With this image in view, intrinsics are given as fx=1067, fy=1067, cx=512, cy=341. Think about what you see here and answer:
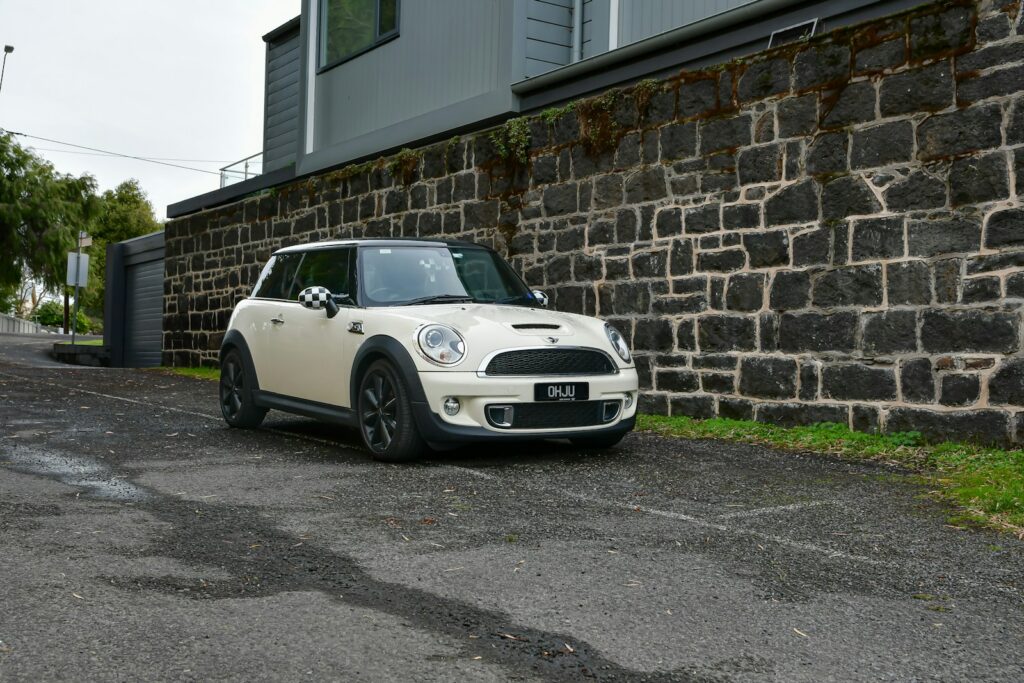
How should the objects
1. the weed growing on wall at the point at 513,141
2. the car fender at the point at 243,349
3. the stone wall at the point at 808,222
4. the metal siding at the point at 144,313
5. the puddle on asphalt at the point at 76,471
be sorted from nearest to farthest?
the puddle on asphalt at the point at 76,471 → the stone wall at the point at 808,222 → the car fender at the point at 243,349 → the weed growing on wall at the point at 513,141 → the metal siding at the point at 144,313

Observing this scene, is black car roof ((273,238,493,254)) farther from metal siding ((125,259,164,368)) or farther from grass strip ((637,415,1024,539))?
metal siding ((125,259,164,368))

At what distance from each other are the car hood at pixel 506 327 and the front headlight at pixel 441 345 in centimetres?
5

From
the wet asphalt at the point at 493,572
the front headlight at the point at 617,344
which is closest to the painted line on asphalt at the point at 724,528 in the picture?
the wet asphalt at the point at 493,572

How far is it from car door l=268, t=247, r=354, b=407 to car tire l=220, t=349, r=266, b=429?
0.50m

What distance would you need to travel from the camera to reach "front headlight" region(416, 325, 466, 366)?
7.09 metres

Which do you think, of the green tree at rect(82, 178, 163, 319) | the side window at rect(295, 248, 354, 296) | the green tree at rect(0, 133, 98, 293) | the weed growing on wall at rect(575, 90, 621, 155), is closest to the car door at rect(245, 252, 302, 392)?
the side window at rect(295, 248, 354, 296)

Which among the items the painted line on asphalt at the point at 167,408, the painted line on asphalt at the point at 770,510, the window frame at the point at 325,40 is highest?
the window frame at the point at 325,40

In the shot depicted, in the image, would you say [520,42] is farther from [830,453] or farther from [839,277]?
[830,453]

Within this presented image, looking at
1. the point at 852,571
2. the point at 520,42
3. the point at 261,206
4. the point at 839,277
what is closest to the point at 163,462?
the point at 852,571

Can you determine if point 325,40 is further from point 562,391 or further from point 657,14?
point 562,391

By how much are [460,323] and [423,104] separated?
9.23 metres

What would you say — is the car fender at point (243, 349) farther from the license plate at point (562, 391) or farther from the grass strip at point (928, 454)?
the grass strip at point (928, 454)

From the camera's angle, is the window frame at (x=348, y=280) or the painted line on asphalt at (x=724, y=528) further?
the window frame at (x=348, y=280)

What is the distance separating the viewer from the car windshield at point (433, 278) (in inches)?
318
